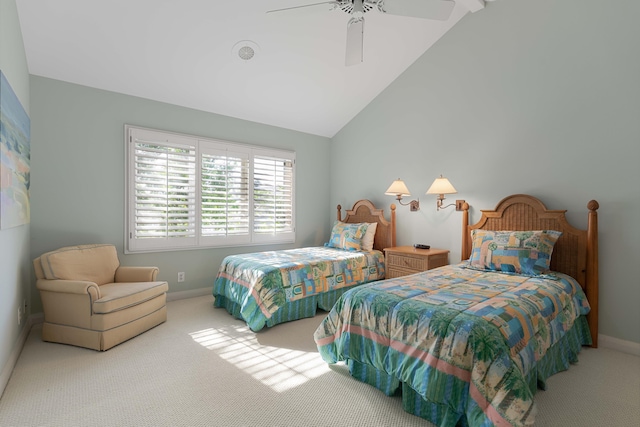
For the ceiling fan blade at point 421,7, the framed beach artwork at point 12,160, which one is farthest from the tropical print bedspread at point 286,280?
the ceiling fan blade at point 421,7

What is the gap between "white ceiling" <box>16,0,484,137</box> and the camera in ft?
9.70

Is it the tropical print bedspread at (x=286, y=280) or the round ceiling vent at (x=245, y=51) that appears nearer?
the tropical print bedspread at (x=286, y=280)

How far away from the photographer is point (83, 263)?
3193mm

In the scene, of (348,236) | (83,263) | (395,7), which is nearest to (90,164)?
(83,263)

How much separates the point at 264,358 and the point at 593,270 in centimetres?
300

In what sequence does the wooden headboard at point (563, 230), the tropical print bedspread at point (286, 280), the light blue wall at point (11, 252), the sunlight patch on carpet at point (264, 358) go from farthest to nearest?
the tropical print bedspread at point (286, 280) < the wooden headboard at point (563, 230) < the sunlight patch on carpet at point (264, 358) < the light blue wall at point (11, 252)

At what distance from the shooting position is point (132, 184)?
12.6 ft

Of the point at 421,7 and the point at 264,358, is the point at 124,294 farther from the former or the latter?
the point at 421,7

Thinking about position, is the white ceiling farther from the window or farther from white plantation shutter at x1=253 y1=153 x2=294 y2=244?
white plantation shutter at x1=253 y1=153 x2=294 y2=244

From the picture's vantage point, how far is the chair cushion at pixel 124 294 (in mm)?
2765

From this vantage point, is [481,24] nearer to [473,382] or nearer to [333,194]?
[333,194]

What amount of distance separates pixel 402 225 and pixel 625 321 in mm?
2439

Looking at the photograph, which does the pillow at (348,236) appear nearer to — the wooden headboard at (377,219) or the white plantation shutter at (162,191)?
the wooden headboard at (377,219)

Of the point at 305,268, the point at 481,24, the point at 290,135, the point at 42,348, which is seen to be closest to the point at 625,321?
the point at 305,268
